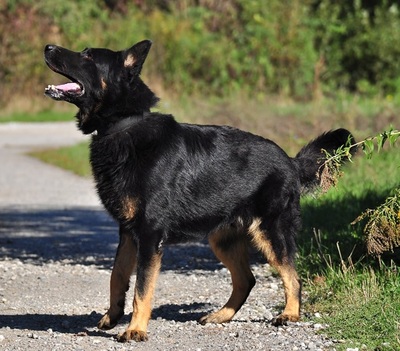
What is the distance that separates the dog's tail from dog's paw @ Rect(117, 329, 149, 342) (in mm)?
1811

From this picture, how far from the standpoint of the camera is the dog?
6.96 meters

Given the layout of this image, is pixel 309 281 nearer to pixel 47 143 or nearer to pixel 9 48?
pixel 47 143

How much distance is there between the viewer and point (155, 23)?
32156mm

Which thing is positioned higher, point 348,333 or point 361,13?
point 361,13

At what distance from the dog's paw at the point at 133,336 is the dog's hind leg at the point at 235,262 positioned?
0.78m

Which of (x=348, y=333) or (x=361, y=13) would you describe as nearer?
(x=348, y=333)

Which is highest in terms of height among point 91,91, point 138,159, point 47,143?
point 91,91

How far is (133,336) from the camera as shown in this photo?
6703 millimetres

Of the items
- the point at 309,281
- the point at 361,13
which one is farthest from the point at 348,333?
the point at 361,13

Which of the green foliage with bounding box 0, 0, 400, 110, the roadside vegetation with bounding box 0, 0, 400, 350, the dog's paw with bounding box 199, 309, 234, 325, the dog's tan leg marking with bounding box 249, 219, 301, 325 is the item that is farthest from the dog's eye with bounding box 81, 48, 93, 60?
the green foliage with bounding box 0, 0, 400, 110

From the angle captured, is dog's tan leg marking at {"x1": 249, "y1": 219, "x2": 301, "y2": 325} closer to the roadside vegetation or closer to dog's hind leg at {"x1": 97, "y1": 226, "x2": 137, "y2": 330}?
dog's hind leg at {"x1": 97, "y1": 226, "x2": 137, "y2": 330}

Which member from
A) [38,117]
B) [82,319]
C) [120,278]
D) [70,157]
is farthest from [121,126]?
[38,117]

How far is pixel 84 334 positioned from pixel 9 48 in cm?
2501

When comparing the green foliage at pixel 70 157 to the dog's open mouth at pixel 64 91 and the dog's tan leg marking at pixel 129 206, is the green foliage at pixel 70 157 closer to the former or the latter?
the dog's open mouth at pixel 64 91
